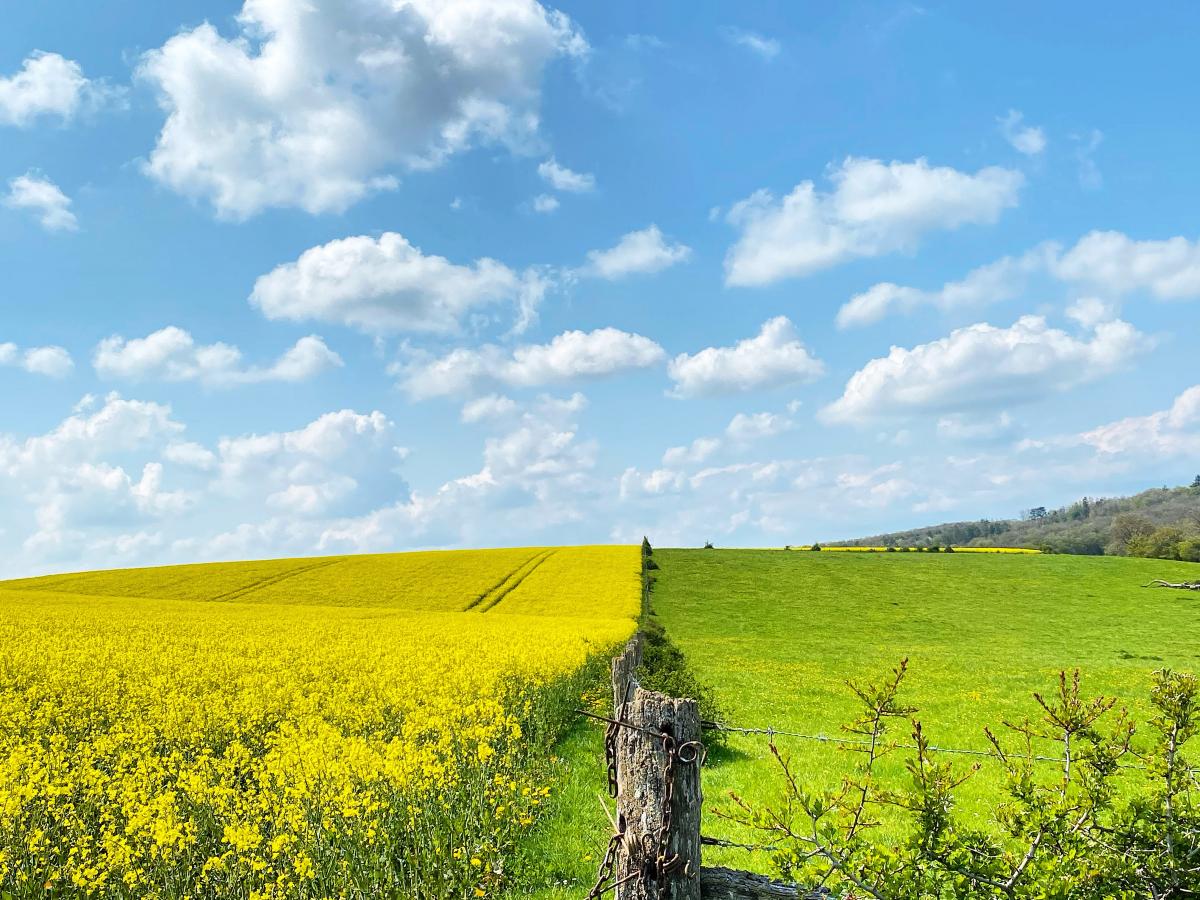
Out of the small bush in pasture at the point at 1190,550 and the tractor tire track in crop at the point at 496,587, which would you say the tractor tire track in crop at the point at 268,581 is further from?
the small bush in pasture at the point at 1190,550

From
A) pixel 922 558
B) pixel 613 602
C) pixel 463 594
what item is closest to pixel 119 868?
pixel 613 602

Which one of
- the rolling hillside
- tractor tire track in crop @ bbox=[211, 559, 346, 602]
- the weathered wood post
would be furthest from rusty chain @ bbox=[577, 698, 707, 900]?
the rolling hillside

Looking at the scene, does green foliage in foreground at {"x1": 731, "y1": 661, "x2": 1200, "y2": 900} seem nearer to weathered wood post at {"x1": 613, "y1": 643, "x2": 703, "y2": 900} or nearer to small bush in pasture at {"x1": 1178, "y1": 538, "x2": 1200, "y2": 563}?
weathered wood post at {"x1": 613, "y1": 643, "x2": 703, "y2": 900}

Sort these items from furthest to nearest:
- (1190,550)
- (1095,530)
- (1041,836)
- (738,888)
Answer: (1095,530)
(1190,550)
(1041,836)
(738,888)

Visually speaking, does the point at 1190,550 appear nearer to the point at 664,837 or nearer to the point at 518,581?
the point at 518,581

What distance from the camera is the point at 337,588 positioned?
48.0 meters

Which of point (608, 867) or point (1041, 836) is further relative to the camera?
point (1041, 836)

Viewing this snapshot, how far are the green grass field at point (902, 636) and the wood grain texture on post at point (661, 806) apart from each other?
6.16 feet

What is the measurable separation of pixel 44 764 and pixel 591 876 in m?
7.36

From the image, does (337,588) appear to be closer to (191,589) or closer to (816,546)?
(191,589)

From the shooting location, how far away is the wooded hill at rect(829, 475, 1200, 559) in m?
71.9

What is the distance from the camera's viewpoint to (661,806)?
2.91 metres

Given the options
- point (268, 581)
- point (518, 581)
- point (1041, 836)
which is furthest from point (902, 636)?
point (268, 581)

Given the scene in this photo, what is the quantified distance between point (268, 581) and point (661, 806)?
5329 cm
